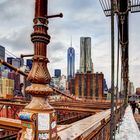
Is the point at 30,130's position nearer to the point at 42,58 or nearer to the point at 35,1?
the point at 42,58

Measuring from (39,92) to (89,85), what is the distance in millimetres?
129394

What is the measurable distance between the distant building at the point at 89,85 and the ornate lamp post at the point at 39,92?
124868mm

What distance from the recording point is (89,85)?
13062 centimetres

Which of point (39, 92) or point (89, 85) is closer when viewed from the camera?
point (39, 92)

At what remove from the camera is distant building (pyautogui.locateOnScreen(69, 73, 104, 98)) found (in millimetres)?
128375

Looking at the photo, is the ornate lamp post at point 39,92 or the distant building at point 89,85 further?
the distant building at point 89,85

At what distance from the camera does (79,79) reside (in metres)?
133

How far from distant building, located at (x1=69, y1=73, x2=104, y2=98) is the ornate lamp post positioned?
12487 cm

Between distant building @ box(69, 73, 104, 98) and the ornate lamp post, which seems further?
distant building @ box(69, 73, 104, 98)

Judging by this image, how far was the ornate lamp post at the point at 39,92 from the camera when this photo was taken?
1715 millimetres

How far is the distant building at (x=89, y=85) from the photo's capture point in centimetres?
12838

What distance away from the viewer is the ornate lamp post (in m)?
1.71

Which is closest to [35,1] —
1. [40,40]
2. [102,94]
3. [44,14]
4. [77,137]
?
[44,14]

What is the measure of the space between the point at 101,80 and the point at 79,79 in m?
10.8
